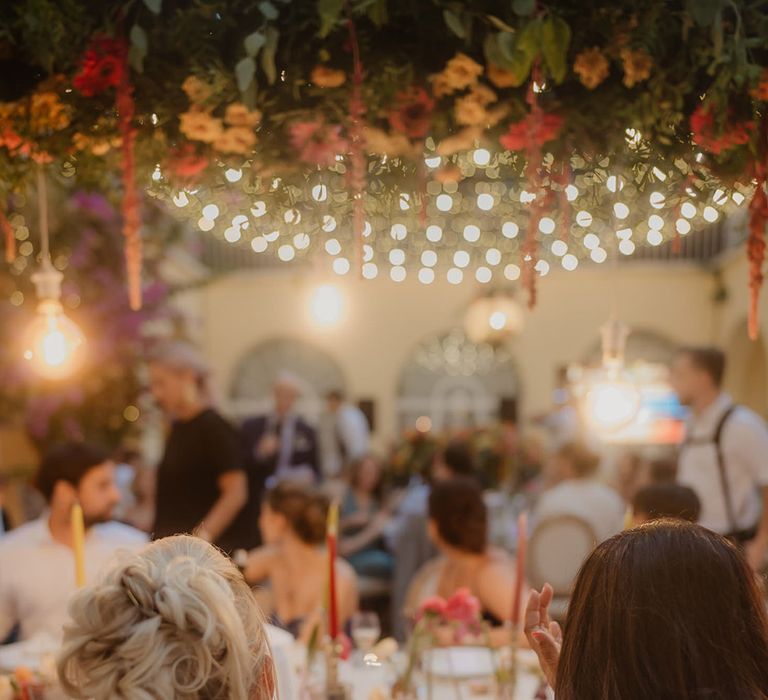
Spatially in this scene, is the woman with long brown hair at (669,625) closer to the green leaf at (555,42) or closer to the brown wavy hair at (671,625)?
the brown wavy hair at (671,625)

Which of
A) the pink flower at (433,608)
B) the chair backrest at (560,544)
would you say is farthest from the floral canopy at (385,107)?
the chair backrest at (560,544)

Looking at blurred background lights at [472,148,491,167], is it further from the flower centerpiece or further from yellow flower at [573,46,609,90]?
the flower centerpiece

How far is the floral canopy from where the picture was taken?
73.5 inches

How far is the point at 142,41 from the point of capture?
1878 mm

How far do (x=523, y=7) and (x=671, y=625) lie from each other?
3.65 ft

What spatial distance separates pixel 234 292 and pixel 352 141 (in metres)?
12.1

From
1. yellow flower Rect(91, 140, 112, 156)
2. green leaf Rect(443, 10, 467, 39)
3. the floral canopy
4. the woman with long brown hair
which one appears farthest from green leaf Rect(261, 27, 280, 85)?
the woman with long brown hair

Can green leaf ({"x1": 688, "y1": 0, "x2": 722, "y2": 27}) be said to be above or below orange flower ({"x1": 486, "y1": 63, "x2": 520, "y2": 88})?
above

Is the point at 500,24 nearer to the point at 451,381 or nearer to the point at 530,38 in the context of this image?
the point at 530,38

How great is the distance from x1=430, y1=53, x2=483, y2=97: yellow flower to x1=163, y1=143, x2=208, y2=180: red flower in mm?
552

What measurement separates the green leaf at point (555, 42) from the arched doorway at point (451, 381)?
471 inches

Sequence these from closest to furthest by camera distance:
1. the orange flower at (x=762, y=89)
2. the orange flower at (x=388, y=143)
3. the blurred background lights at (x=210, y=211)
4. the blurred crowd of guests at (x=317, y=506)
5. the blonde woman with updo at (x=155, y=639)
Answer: the blonde woman with updo at (x=155, y=639)
the orange flower at (x=762, y=89)
the orange flower at (x=388, y=143)
the blurred background lights at (x=210, y=211)
the blurred crowd of guests at (x=317, y=506)

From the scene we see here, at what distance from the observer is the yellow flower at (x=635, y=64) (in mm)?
1885

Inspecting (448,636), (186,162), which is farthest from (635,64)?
(448,636)
